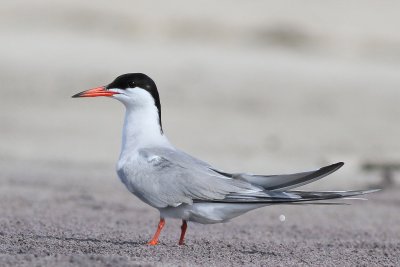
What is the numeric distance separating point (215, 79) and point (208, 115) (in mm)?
2339

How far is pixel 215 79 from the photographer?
21016 millimetres

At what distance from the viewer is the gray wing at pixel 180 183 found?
6.73 m

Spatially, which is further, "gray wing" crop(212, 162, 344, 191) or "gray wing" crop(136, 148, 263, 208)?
"gray wing" crop(136, 148, 263, 208)

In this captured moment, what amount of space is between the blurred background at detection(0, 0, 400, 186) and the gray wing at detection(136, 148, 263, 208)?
664cm

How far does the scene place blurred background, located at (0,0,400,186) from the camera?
16500 millimetres

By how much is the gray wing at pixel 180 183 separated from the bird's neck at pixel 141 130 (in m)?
0.27

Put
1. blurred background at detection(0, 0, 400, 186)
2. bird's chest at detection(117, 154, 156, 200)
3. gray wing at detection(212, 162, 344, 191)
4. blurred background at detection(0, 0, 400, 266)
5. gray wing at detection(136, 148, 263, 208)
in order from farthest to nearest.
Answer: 1. blurred background at detection(0, 0, 400, 186)
2. blurred background at detection(0, 0, 400, 266)
3. bird's chest at detection(117, 154, 156, 200)
4. gray wing at detection(136, 148, 263, 208)
5. gray wing at detection(212, 162, 344, 191)

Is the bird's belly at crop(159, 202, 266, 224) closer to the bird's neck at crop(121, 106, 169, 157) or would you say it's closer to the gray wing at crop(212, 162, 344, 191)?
the gray wing at crop(212, 162, 344, 191)

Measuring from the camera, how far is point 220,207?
6.75 m

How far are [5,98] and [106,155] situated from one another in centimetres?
429

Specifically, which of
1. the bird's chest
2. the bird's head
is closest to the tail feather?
the bird's chest

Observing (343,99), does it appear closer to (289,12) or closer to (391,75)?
(391,75)

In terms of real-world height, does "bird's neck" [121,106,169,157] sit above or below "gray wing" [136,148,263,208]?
above

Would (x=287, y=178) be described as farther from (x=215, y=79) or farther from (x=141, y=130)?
(x=215, y=79)
